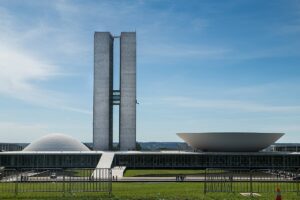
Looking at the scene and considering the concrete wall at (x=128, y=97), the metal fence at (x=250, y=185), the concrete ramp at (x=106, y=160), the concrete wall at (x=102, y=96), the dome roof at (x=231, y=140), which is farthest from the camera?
the concrete wall at (x=102, y=96)

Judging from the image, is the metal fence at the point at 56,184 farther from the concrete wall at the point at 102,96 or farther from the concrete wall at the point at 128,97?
the concrete wall at the point at 102,96

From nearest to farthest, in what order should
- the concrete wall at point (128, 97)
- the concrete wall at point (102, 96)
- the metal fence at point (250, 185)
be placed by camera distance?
1. the metal fence at point (250, 185)
2. the concrete wall at point (128, 97)
3. the concrete wall at point (102, 96)

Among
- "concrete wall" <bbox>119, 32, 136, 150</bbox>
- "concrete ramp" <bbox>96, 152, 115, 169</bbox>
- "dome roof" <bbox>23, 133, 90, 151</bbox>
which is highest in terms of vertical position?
"concrete wall" <bbox>119, 32, 136, 150</bbox>

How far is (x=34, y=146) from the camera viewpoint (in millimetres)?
86625

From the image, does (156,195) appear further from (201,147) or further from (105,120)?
(105,120)

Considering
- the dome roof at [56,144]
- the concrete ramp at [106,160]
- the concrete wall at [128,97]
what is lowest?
the concrete ramp at [106,160]

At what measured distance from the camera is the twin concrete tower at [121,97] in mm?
94688

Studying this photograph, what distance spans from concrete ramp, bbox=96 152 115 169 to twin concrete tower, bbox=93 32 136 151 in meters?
16.0

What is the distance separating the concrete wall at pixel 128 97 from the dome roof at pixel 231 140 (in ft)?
53.5

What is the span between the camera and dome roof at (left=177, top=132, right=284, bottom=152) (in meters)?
76.4

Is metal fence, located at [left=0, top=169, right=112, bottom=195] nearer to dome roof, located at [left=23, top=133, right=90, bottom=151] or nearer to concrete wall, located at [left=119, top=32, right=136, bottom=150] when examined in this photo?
dome roof, located at [left=23, top=133, right=90, bottom=151]

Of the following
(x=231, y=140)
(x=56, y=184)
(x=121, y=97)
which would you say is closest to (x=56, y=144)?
(x=121, y=97)

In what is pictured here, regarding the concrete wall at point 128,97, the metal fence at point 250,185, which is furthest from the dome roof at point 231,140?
the metal fence at point 250,185

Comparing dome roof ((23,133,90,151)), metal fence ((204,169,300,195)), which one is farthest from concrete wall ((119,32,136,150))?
metal fence ((204,169,300,195))
